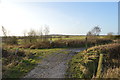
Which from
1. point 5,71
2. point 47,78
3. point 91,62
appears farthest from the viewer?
point 91,62

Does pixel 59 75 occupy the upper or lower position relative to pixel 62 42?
lower

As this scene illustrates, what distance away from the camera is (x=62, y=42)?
14023 millimetres

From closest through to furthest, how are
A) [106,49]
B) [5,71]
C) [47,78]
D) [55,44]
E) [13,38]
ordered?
[47,78]
[5,71]
[106,49]
[55,44]
[13,38]

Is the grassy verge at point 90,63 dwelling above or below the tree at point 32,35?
below

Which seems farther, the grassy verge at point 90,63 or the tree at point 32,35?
the tree at point 32,35

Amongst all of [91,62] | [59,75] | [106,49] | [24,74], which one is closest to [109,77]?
[59,75]

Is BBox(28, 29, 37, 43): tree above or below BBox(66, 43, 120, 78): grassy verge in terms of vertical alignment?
above

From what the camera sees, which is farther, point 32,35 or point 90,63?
point 32,35

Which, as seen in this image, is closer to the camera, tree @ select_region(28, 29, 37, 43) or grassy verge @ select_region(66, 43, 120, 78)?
grassy verge @ select_region(66, 43, 120, 78)

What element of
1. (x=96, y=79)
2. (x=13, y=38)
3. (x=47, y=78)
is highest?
(x=13, y=38)

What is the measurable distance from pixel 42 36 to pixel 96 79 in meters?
12.5

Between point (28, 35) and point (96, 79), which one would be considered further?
point (28, 35)

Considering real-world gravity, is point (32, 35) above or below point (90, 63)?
above

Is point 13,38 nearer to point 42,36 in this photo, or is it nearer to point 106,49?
point 42,36
